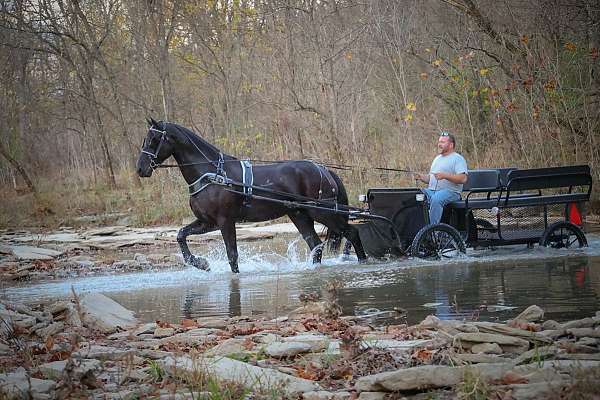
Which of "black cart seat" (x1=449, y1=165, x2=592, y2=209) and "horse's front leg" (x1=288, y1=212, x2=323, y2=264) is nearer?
"black cart seat" (x1=449, y1=165, x2=592, y2=209)

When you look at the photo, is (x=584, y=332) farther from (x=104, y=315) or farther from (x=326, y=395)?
(x=104, y=315)

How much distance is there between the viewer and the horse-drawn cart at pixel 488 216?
11000 mm

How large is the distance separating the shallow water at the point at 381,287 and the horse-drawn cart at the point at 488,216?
26 cm

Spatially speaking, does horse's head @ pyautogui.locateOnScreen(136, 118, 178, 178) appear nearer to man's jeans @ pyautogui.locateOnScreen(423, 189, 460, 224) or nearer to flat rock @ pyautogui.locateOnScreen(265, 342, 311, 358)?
man's jeans @ pyautogui.locateOnScreen(423, 189, 460, 224)

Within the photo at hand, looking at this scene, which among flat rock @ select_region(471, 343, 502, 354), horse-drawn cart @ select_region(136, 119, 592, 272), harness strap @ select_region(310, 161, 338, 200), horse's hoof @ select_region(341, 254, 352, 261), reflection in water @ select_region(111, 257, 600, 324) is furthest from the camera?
horse's hoof @ select_region(341, 254, 352, 261)

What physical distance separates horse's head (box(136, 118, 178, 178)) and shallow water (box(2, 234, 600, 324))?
5.41 ft

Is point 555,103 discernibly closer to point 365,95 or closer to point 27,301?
point 365,95

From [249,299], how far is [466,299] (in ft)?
8.29

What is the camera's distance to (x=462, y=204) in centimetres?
1109

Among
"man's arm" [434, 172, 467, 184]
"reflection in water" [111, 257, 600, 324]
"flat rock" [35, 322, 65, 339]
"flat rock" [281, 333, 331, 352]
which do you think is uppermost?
"man's arm" [434, 172, 467, 184]

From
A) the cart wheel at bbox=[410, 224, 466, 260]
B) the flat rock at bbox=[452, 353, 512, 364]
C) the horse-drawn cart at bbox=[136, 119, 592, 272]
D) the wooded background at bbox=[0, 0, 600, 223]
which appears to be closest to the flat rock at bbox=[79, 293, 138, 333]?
the flat rock at bbox=[452, 353, 512, 364]

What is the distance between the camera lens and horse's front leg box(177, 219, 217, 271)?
1212 cm

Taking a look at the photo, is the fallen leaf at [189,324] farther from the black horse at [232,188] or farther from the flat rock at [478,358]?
the black horse at [232,188]

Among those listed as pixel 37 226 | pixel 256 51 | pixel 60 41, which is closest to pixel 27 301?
pixel 37 226
